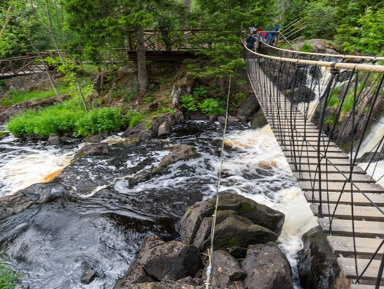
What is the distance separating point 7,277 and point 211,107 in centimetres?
787

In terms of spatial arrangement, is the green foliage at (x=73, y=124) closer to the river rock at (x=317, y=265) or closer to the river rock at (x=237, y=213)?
the river rock at (x=237, y=213)

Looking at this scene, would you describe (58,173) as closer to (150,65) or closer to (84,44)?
(84,44)

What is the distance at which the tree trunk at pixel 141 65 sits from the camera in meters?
9.43

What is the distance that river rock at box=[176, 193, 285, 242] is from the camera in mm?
3941

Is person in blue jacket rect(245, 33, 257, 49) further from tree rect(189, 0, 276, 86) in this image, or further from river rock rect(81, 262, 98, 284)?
river rock rect(81, 262, 98, 284)

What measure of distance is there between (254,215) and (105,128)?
265 inches

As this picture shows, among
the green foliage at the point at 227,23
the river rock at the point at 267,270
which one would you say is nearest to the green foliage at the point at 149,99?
the green foliage at the point at 227,23

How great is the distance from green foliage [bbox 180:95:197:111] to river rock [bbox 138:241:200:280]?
23.0 feet

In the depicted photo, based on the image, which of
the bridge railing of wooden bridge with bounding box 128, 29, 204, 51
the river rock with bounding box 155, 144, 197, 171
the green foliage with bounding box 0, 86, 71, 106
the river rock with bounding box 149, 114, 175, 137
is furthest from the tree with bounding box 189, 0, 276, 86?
the green foliage with bounding box 0, 86, 71, 106

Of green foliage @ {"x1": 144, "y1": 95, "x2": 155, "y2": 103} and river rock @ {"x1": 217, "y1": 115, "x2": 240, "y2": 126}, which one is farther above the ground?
green foliage @ {"x1": 144, "y1": 95, "x2": 155, "y2": 103}

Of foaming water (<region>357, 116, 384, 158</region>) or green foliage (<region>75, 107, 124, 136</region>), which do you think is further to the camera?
green foliage (<region>75, 107, 124, 136</region>)

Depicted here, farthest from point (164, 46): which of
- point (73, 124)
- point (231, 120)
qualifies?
point (73, 124)

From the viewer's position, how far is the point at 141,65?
1006cm

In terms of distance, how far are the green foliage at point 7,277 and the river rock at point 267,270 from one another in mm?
3015
